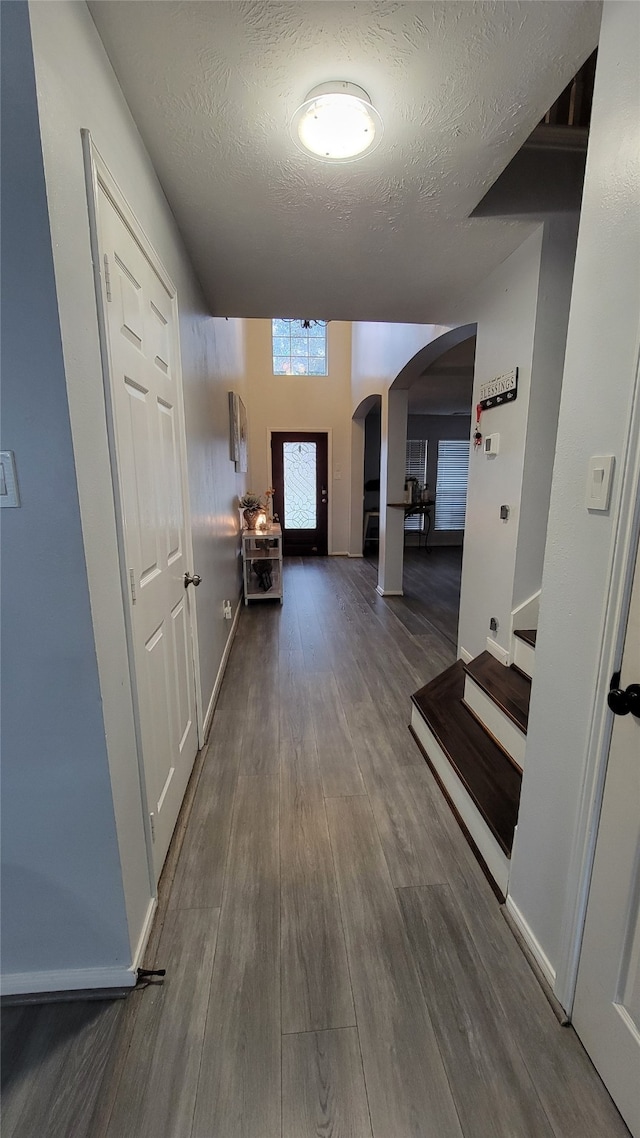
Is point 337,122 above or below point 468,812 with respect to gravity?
above

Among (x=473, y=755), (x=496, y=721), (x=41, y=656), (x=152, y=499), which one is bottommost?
(x=473, y=755)

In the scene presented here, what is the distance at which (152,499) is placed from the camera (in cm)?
145

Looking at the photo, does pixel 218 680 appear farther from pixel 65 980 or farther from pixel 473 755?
pixel 65 980

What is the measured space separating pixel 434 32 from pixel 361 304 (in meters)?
1.72

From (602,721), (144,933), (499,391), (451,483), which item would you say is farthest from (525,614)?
(451,483)

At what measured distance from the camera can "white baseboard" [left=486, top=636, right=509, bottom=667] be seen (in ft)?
7.52

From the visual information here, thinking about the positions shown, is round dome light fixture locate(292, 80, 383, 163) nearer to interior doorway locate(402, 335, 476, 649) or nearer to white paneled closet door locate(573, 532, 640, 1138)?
white paneled closet door locate(573, 532, 640, 1138)

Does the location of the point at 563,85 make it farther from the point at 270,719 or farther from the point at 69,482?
the point at 270,719

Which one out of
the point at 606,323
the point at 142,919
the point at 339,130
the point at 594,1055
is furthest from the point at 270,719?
the point at 339,130

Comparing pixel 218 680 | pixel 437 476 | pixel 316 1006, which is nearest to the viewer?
pixel 316 1006

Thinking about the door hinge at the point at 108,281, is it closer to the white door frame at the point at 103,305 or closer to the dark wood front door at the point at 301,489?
the white door frame at the point at 103,305

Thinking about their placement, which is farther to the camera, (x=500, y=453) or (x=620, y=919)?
(x=500, y=453)

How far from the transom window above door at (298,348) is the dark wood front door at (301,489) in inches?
38.7

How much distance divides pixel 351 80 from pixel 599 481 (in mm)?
1246
